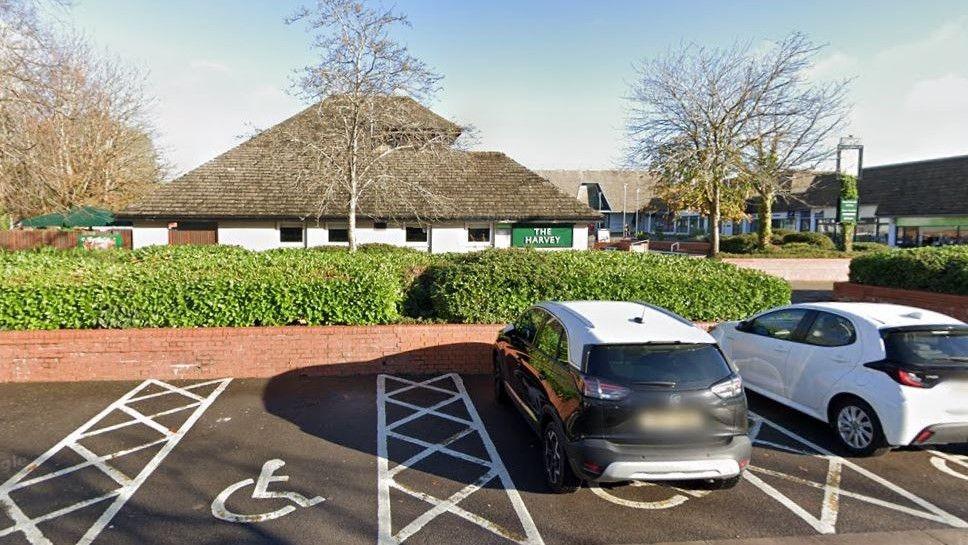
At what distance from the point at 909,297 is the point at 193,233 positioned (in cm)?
2045

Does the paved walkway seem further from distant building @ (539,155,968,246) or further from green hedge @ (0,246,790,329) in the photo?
distant building @ (539,155,968,246)

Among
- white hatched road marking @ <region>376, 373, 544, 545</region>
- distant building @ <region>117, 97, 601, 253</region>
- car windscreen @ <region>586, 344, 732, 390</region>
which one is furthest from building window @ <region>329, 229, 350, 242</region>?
car windscreen @ <region>586, 344, 732, 390</region>

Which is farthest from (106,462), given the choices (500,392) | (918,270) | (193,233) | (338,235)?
(918,270)

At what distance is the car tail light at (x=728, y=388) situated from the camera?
381cm

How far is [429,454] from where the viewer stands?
4809mm

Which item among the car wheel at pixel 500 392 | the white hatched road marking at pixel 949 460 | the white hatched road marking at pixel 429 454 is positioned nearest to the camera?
the white hatched road marking at pixel 429 454

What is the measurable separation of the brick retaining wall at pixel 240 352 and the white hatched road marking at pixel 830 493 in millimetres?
4005

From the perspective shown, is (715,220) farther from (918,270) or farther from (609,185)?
(609,185)

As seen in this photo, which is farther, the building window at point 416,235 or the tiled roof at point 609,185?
the tiled roof at point 609,185

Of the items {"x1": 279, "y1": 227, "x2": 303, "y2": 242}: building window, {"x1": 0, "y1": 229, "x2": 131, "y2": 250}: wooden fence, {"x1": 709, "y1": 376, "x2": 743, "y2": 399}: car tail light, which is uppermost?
{"x1": 279, "y1": 227, "x2": 303, "y2": 242}: building window

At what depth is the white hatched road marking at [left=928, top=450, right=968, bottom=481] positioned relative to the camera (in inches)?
178

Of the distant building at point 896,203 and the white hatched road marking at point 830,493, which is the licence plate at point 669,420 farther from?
the distant building at point 896,203

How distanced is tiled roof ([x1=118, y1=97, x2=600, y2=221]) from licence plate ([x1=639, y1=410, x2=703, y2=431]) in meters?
12.1

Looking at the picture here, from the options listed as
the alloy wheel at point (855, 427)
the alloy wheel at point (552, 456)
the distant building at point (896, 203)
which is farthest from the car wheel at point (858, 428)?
the distant building at point (896, 203)
